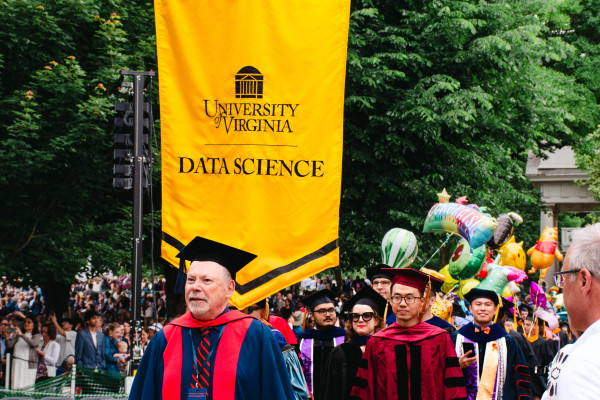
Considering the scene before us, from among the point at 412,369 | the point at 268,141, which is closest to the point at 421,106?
the point at 412,369

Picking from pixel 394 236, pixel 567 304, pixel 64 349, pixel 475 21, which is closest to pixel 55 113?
pixel 64 349

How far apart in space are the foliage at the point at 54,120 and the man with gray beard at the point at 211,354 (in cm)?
919

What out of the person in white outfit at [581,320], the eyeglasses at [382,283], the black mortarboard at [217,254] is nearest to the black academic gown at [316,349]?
the eyeglasses at [382,283]

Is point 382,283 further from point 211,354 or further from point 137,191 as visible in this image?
point 211,354

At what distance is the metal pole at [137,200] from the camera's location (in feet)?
37.5

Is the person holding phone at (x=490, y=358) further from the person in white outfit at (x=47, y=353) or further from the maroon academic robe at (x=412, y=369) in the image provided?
the person in white outfit at (x=47, y=353)

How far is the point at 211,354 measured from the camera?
450cm

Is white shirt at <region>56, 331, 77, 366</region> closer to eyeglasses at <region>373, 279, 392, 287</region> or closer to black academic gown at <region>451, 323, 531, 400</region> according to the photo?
eyeglasses at <region>373, 279, 392, 287</region>

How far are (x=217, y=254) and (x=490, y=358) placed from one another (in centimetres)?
486

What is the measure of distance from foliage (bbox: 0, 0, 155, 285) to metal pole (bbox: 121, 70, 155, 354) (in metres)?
1.87

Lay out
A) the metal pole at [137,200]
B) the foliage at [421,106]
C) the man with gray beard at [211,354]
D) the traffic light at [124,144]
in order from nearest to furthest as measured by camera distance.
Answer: the man with gray beard at [211,354]
the metal pole at [137,200]
the traffic light at [124,144]
the foliage at [421,106]

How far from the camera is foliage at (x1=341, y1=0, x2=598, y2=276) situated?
1727 cm

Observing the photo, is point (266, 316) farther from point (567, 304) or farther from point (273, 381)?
point (567, 304)

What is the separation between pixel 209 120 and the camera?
6.01 metres
